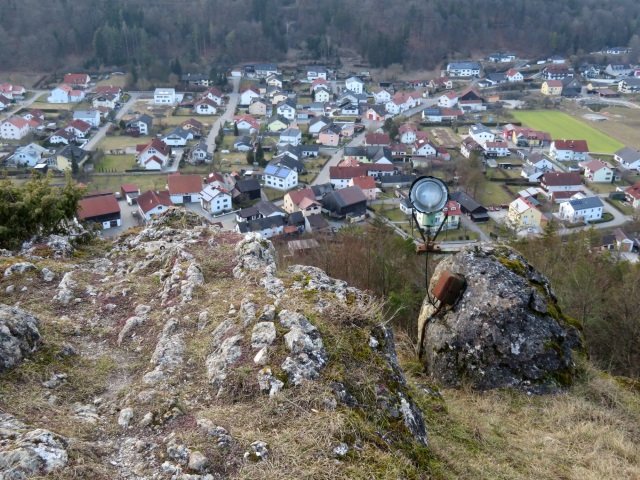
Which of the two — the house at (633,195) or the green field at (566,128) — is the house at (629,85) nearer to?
the green field at (566,128)

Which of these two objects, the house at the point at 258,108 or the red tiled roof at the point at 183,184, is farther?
the house at the point at 258,108

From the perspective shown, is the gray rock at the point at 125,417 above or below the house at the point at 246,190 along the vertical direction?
above

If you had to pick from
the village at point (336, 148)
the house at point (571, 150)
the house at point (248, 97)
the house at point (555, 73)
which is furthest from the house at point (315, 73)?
the house at point (571, 150)

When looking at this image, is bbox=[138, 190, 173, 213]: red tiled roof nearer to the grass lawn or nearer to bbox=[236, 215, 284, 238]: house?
bbox=[236, 215, 284, 238]: house

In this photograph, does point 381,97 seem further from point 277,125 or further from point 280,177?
point 280,177

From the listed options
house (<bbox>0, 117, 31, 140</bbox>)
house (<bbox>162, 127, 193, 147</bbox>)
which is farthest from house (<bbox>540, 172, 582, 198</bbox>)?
house (<bbox>0, 117, 31, 140</bbox>)

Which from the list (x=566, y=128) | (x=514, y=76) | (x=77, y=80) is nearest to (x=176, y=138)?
(x=77, y=80)
